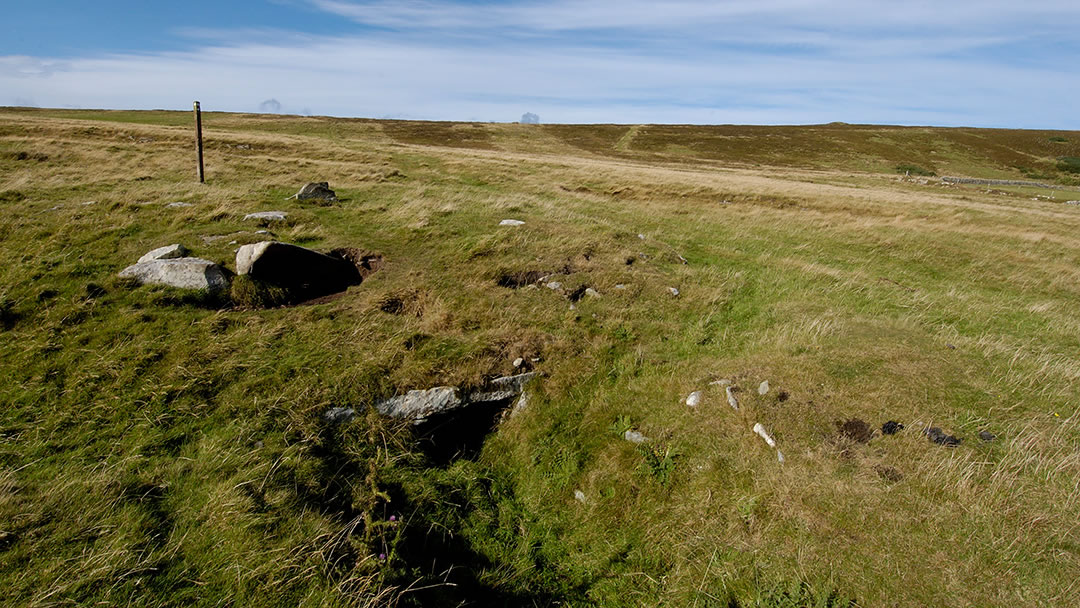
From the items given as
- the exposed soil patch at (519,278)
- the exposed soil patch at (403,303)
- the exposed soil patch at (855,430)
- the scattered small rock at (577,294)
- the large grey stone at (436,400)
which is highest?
the exposed soil patch at (519,278)

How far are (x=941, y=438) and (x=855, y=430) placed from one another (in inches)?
37.4

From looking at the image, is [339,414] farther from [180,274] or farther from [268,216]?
[268,216]

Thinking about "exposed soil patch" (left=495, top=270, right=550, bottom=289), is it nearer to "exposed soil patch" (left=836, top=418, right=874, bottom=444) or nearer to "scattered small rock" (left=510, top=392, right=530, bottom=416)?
"scattered small rock" (left=510, top=392, right=530, bottom=416)

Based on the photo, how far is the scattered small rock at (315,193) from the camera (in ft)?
55.9

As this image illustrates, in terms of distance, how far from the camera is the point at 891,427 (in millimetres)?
6555

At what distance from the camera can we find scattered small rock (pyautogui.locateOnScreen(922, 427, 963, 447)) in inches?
247

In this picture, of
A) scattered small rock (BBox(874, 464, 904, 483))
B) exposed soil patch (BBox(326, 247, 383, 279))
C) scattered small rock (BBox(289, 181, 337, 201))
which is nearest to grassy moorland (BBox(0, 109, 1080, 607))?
scattered small rock (BBox(874, 464, 904, 483))

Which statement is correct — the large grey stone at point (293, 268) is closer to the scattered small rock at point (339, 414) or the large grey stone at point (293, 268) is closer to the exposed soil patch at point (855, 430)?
the scattered small rock at point (339, 414)

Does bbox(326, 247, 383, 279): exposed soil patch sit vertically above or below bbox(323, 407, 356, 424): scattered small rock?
above

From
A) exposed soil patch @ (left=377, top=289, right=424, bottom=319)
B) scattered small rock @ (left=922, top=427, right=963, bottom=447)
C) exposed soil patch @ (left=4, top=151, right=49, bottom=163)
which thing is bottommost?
scattered small rock @ (left=922, top=427, right=963, bottom=447)

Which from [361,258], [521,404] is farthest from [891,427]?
[361,258]

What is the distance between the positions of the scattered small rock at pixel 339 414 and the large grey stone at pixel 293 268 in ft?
13.4

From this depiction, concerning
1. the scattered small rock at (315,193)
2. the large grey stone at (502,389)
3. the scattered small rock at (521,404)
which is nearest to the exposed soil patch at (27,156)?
the scattered small rock at (315,193)

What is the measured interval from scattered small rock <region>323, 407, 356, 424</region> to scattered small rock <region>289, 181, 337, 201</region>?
1252cm
